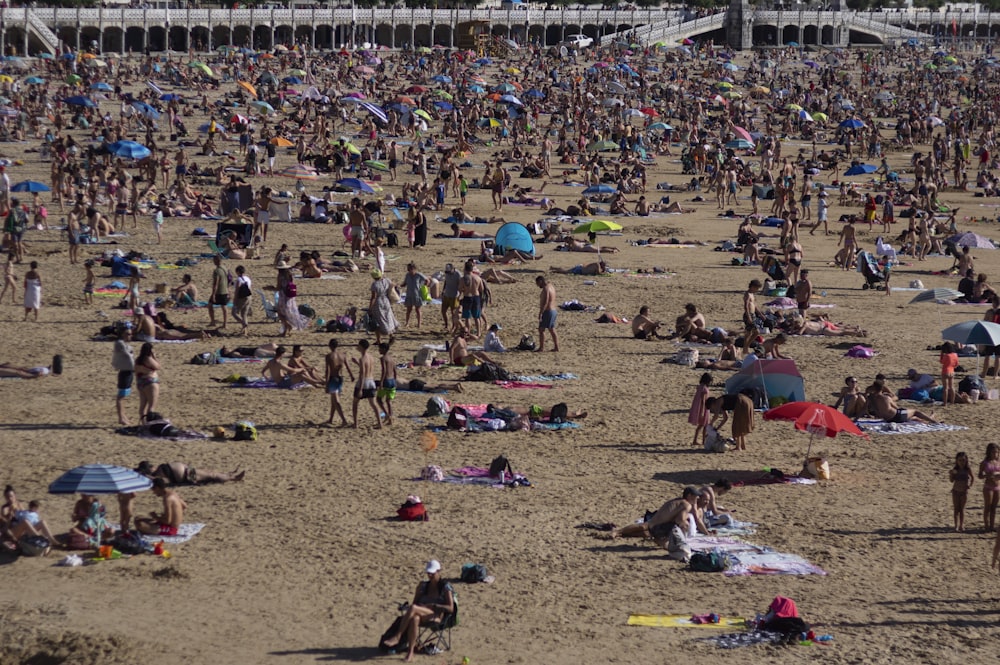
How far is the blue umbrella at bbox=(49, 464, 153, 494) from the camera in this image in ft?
36.1

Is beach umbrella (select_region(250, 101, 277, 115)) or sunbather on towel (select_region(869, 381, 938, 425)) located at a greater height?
beach umbrella (select_region(250, 101, 277, 115))

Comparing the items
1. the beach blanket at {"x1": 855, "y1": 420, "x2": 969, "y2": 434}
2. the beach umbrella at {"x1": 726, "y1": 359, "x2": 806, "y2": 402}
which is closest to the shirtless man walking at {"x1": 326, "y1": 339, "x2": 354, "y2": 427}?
the beach umbrella at {"x1": 726, "y1": 359, "x2": 806, "y2": 402}

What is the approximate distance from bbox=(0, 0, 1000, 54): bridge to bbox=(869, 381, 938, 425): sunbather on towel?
53.2 metres

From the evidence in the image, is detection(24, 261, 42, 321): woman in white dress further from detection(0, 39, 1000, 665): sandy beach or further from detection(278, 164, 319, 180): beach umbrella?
detection(278, 164, 319, 180): beach umbrella

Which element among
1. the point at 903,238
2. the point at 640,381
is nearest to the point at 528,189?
the point at 903,238

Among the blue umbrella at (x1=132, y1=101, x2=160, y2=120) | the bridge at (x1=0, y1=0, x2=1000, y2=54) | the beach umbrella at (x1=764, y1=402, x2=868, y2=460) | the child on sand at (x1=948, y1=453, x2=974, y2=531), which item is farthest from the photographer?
the bridge at (x1=0, y1=0, x2=1000, y2=54)

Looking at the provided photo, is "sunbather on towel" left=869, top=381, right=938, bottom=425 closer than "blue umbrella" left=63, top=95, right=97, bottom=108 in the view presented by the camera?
Yes

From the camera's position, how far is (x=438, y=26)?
279 ft

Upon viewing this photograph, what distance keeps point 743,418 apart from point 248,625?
6295mm

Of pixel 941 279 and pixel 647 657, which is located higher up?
pixel 941 279

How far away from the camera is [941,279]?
25.3 meters

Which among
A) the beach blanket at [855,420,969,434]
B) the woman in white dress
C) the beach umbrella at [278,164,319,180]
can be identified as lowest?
the beach blanket at [855,420,969,434]

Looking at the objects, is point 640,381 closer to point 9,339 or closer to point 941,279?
point 9,339

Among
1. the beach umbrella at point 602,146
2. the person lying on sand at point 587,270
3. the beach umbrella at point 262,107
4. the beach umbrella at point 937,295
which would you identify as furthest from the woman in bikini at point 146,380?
the beach umbrella at point 262,107
